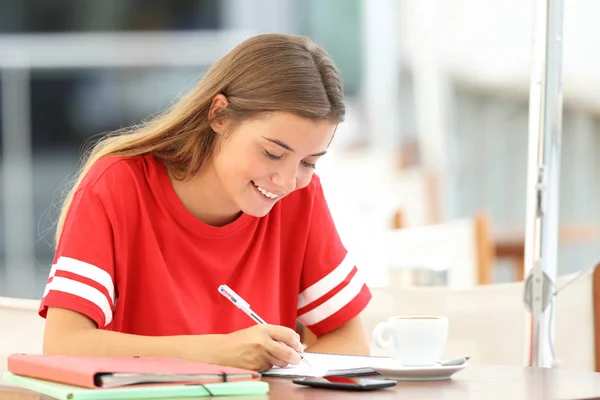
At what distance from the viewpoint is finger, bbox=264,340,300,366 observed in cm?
120

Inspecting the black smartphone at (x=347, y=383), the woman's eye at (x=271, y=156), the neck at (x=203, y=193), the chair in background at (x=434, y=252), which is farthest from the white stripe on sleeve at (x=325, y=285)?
the chair in background at (x=434, y=252)

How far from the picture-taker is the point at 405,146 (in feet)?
20.0

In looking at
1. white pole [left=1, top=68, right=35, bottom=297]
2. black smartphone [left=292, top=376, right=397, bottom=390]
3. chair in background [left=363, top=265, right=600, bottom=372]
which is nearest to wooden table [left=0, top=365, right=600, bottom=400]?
black smartphone [left=292, top=376, right=397, bottom=390]

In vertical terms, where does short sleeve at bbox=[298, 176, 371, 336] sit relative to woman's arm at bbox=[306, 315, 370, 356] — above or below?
above

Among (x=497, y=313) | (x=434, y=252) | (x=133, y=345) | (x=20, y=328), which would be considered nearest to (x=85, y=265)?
(x=133, y=345)

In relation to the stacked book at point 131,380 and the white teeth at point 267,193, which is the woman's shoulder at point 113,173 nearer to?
the white teeth at point 267,193

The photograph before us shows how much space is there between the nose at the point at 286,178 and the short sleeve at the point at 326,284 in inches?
9.7

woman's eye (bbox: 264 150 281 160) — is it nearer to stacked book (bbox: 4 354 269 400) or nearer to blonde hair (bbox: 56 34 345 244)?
blonde hair (bbox: 56 34 345 244)

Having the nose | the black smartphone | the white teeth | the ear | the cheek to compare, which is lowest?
the black smartphone

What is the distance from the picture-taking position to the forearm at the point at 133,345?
123cm

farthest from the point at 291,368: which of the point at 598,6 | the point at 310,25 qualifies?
the point at 310,25

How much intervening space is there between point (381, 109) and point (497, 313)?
16.8 feet

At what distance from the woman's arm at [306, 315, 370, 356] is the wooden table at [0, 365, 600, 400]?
363 mm

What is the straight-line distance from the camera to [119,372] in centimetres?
101
